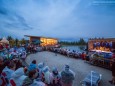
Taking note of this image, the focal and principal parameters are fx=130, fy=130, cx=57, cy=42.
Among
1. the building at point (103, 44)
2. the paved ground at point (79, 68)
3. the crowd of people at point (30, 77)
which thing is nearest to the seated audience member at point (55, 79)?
the crowd of people at point (30, 77)

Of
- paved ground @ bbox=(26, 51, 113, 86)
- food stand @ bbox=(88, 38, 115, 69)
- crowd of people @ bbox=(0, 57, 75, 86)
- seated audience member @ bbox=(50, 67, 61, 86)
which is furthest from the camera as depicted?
food stand @ bbox=(88, 38, 115, 69)

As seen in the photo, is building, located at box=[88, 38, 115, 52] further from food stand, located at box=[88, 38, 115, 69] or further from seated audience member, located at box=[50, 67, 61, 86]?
seated audience member, located at box=[50, 67, 61, 86]

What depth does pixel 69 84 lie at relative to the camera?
208cm

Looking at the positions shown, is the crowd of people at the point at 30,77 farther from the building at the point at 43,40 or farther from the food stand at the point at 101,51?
the building at the point at 43,40

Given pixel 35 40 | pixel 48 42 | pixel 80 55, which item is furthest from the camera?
pixel 48 42

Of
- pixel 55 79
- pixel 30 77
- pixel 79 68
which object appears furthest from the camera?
pixel 79 68

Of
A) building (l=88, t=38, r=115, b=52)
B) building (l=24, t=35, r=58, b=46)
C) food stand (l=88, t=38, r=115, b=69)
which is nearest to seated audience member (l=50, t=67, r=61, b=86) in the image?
food stand (l=88, t=38, r=115, b=69)

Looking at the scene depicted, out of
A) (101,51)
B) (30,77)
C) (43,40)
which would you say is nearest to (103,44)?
(101,51)

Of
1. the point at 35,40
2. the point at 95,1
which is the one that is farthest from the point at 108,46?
the point at 35,40

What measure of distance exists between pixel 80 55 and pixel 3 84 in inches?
670

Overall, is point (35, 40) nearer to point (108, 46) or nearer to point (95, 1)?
point (108, 46)

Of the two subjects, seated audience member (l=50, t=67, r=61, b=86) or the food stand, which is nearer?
seated audience member (l=50, t=67, r=61, b=86)

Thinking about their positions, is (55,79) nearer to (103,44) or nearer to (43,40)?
(103,44)


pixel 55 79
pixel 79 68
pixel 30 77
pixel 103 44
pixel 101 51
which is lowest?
pixel 79 68
